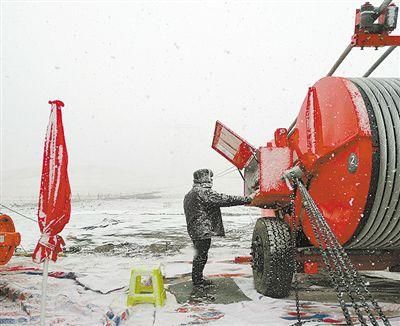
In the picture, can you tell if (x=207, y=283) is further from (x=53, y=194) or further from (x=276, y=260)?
(x=53, y=194)

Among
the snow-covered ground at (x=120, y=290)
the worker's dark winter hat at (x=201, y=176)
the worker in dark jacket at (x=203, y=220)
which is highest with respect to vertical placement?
the worker's dark winter hat at (x=201, y=176)

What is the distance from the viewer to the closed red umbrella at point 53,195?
4.04 metres

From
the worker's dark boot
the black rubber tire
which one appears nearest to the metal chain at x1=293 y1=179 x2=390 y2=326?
the black rubber tire

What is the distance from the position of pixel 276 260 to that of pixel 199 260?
4.54 feet

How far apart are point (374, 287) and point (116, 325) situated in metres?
3.69

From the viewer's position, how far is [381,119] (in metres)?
3.89

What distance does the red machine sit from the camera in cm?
386

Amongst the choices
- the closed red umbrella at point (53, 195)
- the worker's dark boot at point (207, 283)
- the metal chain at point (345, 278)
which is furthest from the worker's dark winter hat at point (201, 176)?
the closed red umbrella at point (53, 195)

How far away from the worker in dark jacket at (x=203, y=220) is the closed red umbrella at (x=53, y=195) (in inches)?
88.7

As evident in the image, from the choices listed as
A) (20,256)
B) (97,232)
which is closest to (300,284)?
(20,256)

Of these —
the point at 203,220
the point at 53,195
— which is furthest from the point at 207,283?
the point at 53,195

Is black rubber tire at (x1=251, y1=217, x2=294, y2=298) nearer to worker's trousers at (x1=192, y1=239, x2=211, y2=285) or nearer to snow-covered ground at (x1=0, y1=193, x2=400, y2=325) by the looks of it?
snow-covered ground at (x1=0, y1=193, x2=400, y2=325)

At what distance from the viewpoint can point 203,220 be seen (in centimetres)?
614

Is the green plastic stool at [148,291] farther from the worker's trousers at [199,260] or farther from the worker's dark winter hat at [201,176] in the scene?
the worker's dark winter hat at [201,176]
